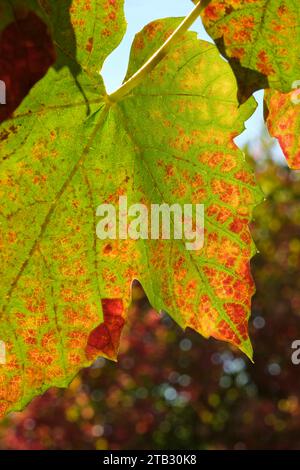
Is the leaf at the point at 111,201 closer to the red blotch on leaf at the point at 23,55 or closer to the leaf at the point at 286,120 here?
the leaf at the point at 286,120

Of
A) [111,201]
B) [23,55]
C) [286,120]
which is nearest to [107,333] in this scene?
[111,201]

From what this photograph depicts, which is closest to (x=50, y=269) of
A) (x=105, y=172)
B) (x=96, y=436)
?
(x=105, y=172)

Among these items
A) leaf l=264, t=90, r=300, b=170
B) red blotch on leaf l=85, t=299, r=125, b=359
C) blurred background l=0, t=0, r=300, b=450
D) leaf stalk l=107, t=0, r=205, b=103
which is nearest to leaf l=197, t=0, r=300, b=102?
leaf stalk l=107, t=0, r=205, b=103

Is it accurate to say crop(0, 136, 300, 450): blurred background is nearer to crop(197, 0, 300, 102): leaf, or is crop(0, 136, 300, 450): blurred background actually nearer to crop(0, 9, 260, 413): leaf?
crop(0, 9, 260, 413): leaf

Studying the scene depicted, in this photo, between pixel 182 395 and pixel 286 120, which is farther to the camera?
pixel 182 395

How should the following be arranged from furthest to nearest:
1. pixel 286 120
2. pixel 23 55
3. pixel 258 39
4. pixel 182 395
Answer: pixel 182 395, pixel 286 120, pixel 258 39, pixel 23 55

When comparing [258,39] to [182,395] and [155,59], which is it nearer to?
[155,59]

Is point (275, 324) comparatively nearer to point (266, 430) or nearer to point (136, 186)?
point (266, 430)
